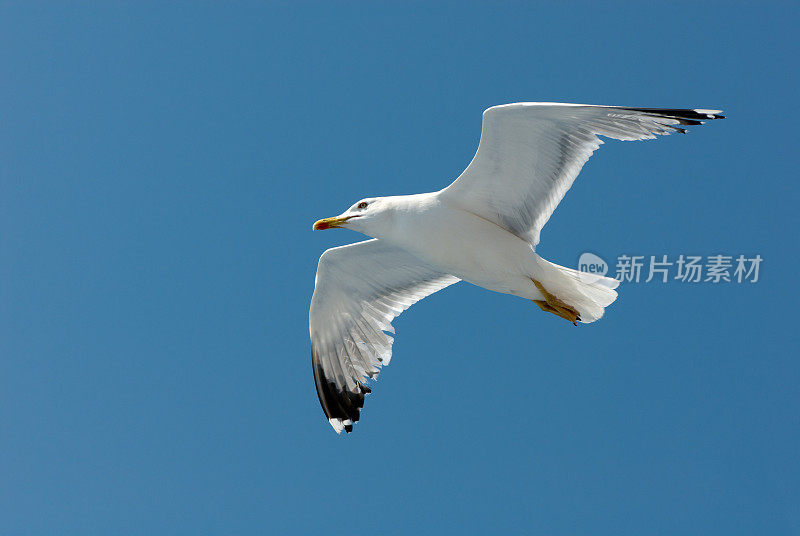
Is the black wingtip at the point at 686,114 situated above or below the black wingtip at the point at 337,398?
above

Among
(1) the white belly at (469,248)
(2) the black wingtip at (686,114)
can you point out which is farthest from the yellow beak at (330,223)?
(2) the black wingtip at (686,114)

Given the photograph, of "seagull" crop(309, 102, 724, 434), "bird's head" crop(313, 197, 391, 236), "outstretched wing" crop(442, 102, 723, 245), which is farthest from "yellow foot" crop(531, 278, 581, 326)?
"bird's head" crop(313, 197, 391, 236)

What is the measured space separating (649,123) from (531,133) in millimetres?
713

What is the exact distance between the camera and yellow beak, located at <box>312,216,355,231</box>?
233 inches

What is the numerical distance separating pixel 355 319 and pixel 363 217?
1.31 m

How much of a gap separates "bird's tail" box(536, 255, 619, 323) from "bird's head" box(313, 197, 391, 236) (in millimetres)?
1089

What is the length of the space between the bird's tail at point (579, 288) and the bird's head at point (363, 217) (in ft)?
3.57

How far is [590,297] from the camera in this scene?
568 centimetres

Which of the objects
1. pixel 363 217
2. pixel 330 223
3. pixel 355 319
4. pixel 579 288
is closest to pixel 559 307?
pixel 579 288

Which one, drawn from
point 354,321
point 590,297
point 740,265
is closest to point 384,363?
point 354,321

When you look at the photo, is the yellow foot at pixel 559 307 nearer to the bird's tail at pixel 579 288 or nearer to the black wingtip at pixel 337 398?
the bird's tail at pixel 579 288

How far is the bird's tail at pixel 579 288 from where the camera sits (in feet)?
18.6

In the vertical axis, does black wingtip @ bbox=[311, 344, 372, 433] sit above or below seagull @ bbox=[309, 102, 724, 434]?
below

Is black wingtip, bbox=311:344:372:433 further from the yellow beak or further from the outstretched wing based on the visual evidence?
the outstretched wing
